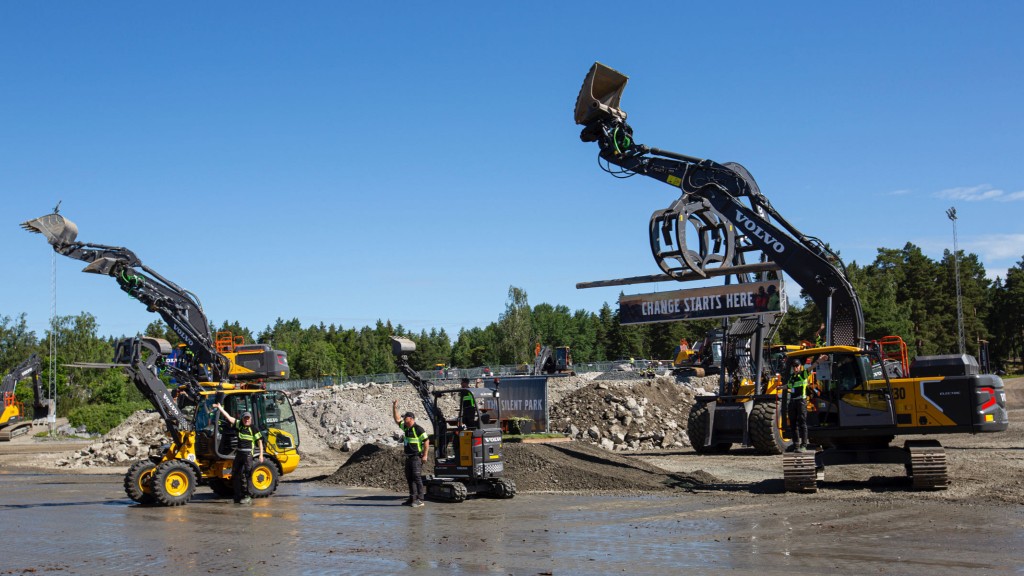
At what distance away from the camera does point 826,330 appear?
16.6 m

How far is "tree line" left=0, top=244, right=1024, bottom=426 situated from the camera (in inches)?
2881

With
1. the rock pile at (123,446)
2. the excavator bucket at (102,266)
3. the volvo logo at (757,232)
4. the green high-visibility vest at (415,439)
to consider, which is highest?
the excavator bucket at (102,266)

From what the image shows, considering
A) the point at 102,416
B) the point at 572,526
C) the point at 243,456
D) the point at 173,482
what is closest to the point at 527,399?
the point at 243,456

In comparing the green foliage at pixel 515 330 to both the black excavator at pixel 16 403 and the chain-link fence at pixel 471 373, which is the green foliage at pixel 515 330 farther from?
the black excavator at pixel 16 403

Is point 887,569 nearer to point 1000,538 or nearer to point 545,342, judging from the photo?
point 1000,538

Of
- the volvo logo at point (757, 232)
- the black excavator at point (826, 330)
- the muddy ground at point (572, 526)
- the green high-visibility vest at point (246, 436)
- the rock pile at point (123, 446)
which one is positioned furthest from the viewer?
the rock pile at point (123, 446)

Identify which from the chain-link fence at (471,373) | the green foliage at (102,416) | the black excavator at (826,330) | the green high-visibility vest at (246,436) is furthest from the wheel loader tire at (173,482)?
the green foliage at (102,416)

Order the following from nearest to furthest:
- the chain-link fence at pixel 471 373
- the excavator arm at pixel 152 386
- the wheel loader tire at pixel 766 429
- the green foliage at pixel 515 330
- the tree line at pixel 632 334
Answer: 1. the excavator arm at pixel 152 386
2. the wheel loader tire at pixel 766 429
3. the chain-link fence at pixel 471 373
4. the tree line at pixel 632 334
5. the green foliage at pixel 515 330

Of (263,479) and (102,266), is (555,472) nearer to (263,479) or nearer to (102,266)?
(263,479)

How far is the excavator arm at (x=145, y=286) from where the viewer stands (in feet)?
73.0

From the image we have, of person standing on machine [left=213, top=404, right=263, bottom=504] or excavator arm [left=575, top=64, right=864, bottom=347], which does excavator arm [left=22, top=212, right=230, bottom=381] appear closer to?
person standing on machine [left=213, top=404, right=263, bottom=504]

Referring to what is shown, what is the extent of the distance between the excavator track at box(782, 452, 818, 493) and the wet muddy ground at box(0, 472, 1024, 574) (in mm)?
329

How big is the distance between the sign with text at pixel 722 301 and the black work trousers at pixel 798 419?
201 inches

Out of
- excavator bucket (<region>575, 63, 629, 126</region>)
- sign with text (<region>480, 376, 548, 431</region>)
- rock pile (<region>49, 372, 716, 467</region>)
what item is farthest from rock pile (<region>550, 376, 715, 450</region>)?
excavator bucket (<region>575, 63, 629, 126</region>)
